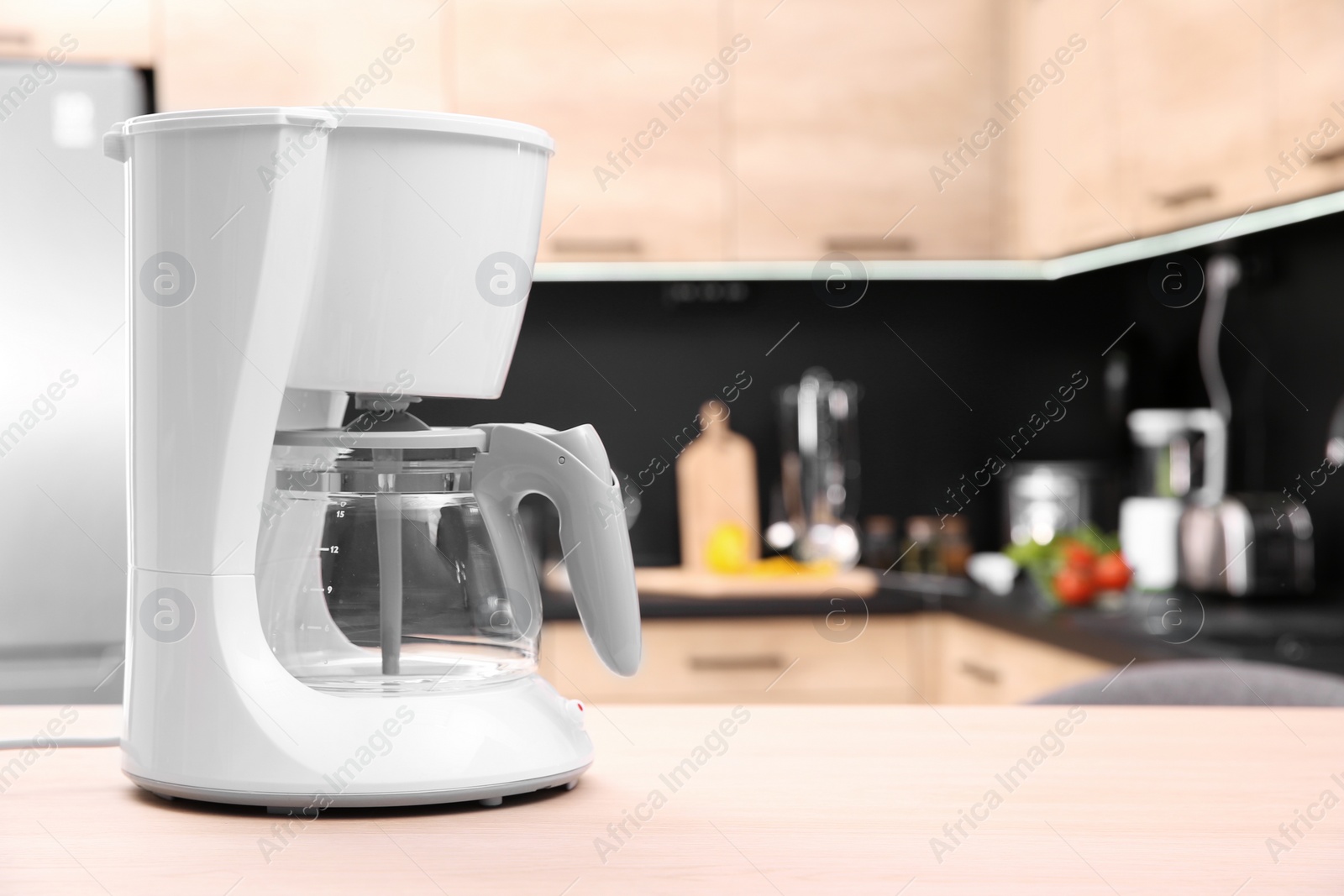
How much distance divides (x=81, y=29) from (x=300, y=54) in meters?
0.39

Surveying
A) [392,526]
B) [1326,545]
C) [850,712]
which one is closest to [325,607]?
[392,526]

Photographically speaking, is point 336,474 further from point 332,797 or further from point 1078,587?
point 1078,587

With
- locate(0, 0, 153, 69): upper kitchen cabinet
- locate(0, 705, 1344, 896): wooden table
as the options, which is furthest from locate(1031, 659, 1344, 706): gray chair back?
locate(0, 0, 153, 69): upper kitchen cabinet

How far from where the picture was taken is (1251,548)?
2162 millimetres

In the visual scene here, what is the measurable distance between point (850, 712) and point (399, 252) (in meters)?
0.49

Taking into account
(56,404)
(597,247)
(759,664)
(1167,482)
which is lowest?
(759,664)

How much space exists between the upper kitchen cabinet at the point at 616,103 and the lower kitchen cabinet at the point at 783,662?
0.77 meters

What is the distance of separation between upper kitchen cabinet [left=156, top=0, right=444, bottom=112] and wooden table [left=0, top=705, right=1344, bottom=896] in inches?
73.6

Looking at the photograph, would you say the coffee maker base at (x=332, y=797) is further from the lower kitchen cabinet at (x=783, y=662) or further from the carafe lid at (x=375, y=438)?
the lower kitchen cabinet at (x=783, y=662)

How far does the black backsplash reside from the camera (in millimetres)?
2939

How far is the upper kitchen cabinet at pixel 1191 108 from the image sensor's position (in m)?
1.91

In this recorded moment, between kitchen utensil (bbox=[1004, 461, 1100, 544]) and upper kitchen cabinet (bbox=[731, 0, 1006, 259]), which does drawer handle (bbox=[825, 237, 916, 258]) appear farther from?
kitchen utensil (bbox=[1004, 461, 1100, 544])

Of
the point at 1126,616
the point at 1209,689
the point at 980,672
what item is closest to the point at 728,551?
the point at 980,672

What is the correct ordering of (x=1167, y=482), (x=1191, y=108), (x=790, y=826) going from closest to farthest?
Answer: (x=790, y=826)
(x=1191, y=108)
(x=1167, y=482)
